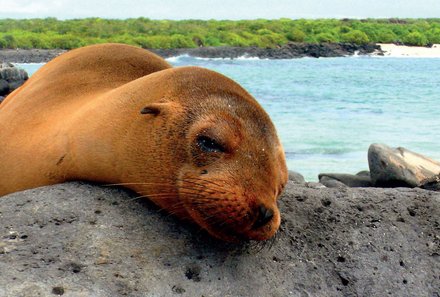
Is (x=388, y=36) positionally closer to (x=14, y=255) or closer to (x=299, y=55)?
(x=299, y=55)

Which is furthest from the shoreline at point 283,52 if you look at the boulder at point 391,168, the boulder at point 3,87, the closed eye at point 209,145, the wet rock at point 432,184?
the closed eye at point 209,145

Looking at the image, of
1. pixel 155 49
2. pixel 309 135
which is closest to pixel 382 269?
pixel 309 135

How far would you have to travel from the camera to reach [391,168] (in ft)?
24.8

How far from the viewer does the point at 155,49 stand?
45375 mm

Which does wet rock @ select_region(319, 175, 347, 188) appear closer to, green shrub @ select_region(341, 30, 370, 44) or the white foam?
green shrub @ select_region(341, 30, 370, 44)

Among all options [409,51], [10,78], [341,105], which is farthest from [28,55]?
[409,51]

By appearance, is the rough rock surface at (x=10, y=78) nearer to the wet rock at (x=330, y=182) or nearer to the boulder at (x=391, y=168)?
the wet rock at (x=330, y=182)

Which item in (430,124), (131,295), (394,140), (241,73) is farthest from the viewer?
(241,73)

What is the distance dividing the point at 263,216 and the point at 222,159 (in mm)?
333

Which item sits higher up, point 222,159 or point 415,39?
point 222,159

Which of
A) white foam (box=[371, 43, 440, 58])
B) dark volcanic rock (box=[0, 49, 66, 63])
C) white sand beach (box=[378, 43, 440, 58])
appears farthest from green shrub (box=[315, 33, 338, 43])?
dark volcanic rock (box=[0, 49, 66, 63])

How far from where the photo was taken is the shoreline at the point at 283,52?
39.3 meters

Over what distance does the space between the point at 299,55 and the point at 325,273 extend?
50427 millimetres

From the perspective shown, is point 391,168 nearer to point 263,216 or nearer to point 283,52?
point 263,216
